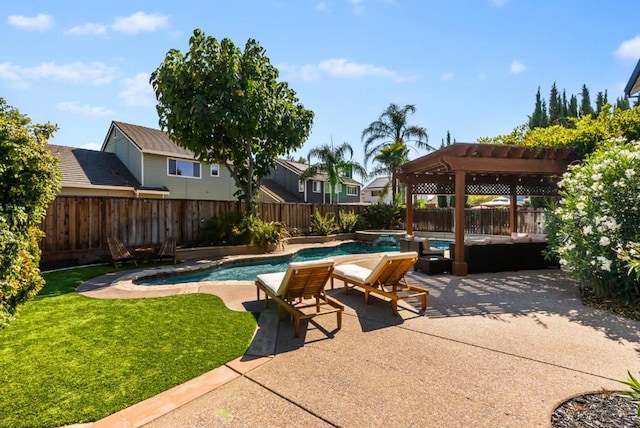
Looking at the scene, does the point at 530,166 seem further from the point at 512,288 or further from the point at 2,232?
the point at 2,232

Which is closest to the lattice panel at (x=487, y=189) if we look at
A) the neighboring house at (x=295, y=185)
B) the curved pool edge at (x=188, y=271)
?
the curved pool edge at (x=188, y=271)

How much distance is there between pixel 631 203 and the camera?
5.48 meters

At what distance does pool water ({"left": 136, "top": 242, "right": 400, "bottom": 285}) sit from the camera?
28.8 ft

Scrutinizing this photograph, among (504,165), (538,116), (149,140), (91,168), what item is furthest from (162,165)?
(538,116)

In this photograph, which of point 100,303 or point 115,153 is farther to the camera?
point 115,153

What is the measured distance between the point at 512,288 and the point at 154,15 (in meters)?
10.0

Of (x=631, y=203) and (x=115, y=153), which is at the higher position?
(x=115, y=153)

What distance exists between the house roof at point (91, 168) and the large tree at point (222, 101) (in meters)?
7.88

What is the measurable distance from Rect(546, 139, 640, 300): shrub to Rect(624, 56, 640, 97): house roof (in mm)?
5981

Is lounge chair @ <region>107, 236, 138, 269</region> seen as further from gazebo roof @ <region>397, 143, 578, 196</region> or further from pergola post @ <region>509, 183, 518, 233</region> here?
pergola post @ <region>509, 183, 518, 233</region>

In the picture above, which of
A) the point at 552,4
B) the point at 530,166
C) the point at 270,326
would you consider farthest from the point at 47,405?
the point at 552,4

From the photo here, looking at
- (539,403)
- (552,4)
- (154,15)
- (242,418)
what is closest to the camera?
(242,418)

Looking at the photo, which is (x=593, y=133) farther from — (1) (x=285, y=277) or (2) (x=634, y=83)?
(1) (x=285, y=277)

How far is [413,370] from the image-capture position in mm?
3373
